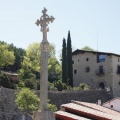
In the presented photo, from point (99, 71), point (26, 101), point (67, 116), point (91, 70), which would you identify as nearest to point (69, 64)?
point (91, 70)

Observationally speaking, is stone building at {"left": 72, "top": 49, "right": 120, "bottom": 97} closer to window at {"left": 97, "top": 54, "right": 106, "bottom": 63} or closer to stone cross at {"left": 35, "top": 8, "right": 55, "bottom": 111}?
window at {"left": 97, "top": 54, "right": 106, "bottom": 63}

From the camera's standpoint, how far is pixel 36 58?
249 ft

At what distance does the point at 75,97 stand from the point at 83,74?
54.0 feet

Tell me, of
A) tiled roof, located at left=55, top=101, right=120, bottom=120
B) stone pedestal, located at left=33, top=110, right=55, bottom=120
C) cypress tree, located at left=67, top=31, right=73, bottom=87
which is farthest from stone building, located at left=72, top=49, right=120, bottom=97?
stone pedestal, located at left=33, top=110, right=55, bottom=120

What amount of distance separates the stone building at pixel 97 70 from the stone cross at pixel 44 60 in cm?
4125

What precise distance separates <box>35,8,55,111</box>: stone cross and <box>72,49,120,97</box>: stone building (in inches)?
1624

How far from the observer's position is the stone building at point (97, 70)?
203ft

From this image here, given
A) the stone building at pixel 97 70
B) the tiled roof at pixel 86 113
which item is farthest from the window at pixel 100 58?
the tiled roof at pixel 86 113

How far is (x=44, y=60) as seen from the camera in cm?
1786

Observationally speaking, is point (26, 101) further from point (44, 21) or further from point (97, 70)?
point (97, 70)

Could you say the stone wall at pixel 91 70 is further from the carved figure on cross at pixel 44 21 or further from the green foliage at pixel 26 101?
the carved figure on cross at pixel 44 21

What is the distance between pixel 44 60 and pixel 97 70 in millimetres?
47012

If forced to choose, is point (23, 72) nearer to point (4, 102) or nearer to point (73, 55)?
point (73, 55)

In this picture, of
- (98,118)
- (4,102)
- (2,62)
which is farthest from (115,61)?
(98,118)
